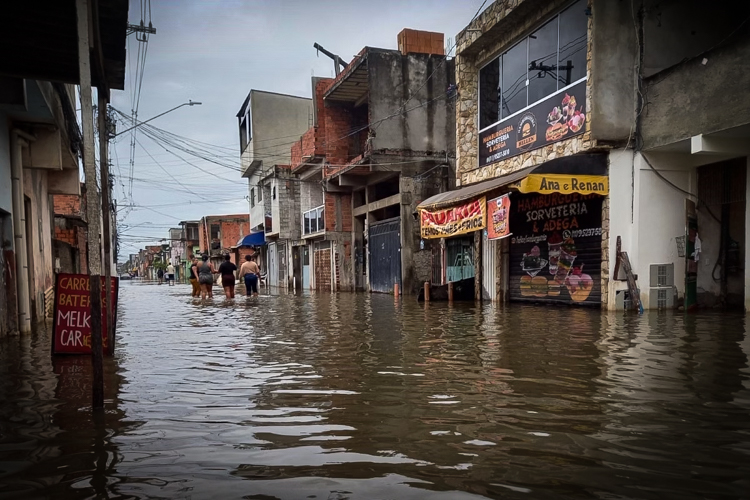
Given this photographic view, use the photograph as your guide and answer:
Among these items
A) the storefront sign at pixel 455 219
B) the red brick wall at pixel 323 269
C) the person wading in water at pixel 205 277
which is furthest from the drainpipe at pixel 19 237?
the red brick wall at pixel 323 269

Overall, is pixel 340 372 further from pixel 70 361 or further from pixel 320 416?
pixel 70 361

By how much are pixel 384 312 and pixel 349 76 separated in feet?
44.9

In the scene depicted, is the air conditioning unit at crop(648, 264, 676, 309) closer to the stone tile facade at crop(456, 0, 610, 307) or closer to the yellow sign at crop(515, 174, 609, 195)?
the stone tile facade at crop(456, 0, 610, 307)

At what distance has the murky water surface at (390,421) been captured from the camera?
278 centimetres

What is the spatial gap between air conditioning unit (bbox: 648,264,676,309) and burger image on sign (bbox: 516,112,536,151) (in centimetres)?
446

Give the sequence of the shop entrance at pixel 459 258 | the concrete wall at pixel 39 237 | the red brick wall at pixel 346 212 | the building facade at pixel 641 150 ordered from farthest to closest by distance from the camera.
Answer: the red brick wall at pixel 346 212 → the shop entrance at pixel 459 258 → the concrete wall at pixel 39 237 → the building facade at pixel 641 150

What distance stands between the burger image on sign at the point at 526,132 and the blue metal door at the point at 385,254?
26.9ft

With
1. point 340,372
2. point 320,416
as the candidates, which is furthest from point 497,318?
point 320,416

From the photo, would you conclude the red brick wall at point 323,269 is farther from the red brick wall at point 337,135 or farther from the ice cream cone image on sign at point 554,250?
the ice cream cone image on sign at point 554,250

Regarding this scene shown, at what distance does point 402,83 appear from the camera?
22.2 meters

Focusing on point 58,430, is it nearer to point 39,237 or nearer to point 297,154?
point 39,237

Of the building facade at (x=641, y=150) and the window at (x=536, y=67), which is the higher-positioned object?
the window at (x=536, y=67)

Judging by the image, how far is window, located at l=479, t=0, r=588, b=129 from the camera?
12570mm

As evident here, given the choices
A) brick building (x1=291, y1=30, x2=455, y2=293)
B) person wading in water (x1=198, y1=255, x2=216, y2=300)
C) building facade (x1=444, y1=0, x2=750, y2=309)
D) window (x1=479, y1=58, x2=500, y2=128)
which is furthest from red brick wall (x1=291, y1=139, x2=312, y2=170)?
building facade (x1=444, y1=0, x2=750, y2=309)
